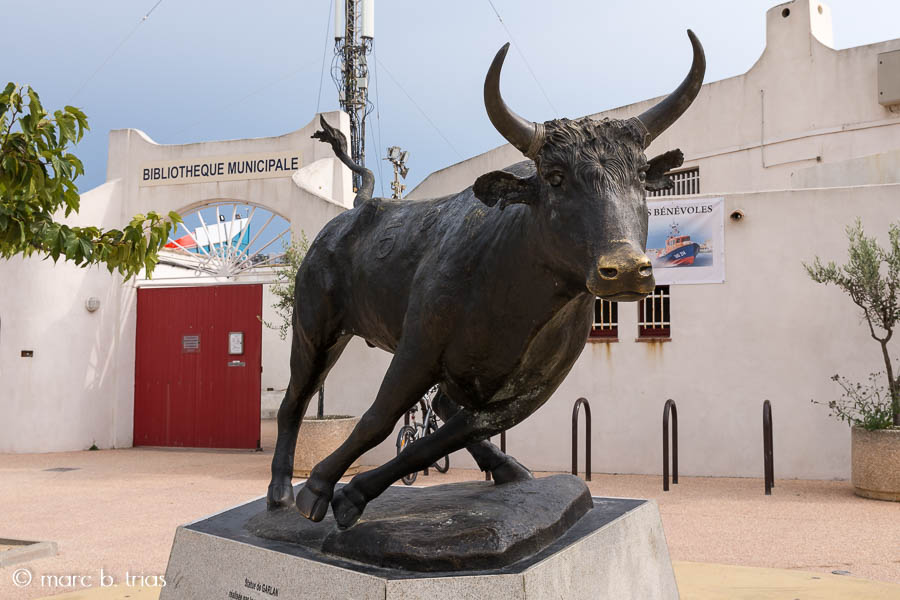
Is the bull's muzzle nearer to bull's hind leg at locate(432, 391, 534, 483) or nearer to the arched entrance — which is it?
bull's hind leg at locate(432, 391, 534, 483)

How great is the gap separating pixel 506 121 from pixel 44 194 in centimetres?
326

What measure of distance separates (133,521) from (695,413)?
20.4 feet

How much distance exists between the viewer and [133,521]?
23.4 feet

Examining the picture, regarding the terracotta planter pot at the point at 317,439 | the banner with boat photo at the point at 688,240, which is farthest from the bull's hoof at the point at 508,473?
the banner with boat photo at the point at 688,240

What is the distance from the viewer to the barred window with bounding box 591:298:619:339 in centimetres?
979

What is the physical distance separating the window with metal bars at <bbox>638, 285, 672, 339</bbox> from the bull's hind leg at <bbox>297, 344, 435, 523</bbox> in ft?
24.2

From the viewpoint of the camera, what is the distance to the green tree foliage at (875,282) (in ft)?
26.0

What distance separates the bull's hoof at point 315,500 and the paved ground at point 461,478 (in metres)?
2.39

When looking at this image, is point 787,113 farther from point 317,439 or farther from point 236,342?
point 236,342

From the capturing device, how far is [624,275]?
1.94 m

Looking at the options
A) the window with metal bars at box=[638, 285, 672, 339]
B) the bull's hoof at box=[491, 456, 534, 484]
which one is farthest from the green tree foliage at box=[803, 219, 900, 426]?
the bull's hoof at box=[491, 456, 534, 484]

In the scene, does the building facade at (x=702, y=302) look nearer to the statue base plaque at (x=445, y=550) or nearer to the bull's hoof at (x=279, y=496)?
the statue base plaque at (x=445, y=550)

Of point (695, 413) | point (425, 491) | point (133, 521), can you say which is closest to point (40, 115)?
point (425, 491)

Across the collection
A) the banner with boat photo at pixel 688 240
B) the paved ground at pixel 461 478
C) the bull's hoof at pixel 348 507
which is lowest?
the paved ground at pixel 461 478
